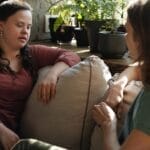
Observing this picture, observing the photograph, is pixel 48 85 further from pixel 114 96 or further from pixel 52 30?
Answer: pixel 52 30

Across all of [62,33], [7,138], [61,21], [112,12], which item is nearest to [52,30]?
[62,33]

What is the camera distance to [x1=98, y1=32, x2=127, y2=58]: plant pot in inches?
74.5

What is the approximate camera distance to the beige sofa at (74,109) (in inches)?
57.9

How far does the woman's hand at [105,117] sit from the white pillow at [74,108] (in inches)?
4.5

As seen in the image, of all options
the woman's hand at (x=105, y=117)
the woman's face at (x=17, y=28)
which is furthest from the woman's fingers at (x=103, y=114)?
the woman's face at (x=17, y=28)

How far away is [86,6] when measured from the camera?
208 centimetres

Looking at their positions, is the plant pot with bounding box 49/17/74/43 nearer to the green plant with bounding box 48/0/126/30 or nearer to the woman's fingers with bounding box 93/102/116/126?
the green plant with bounding box 48/0/126/30

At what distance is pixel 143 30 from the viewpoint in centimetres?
99

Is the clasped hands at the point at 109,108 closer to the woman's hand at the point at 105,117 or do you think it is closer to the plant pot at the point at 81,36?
the woman's hand at the point at 105,117

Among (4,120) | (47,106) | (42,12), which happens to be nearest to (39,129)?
(47,106)

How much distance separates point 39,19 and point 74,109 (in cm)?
117

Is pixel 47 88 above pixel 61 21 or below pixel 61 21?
below

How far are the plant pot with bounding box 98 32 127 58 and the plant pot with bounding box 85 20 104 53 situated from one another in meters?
0.11

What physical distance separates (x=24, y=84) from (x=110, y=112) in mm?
490
